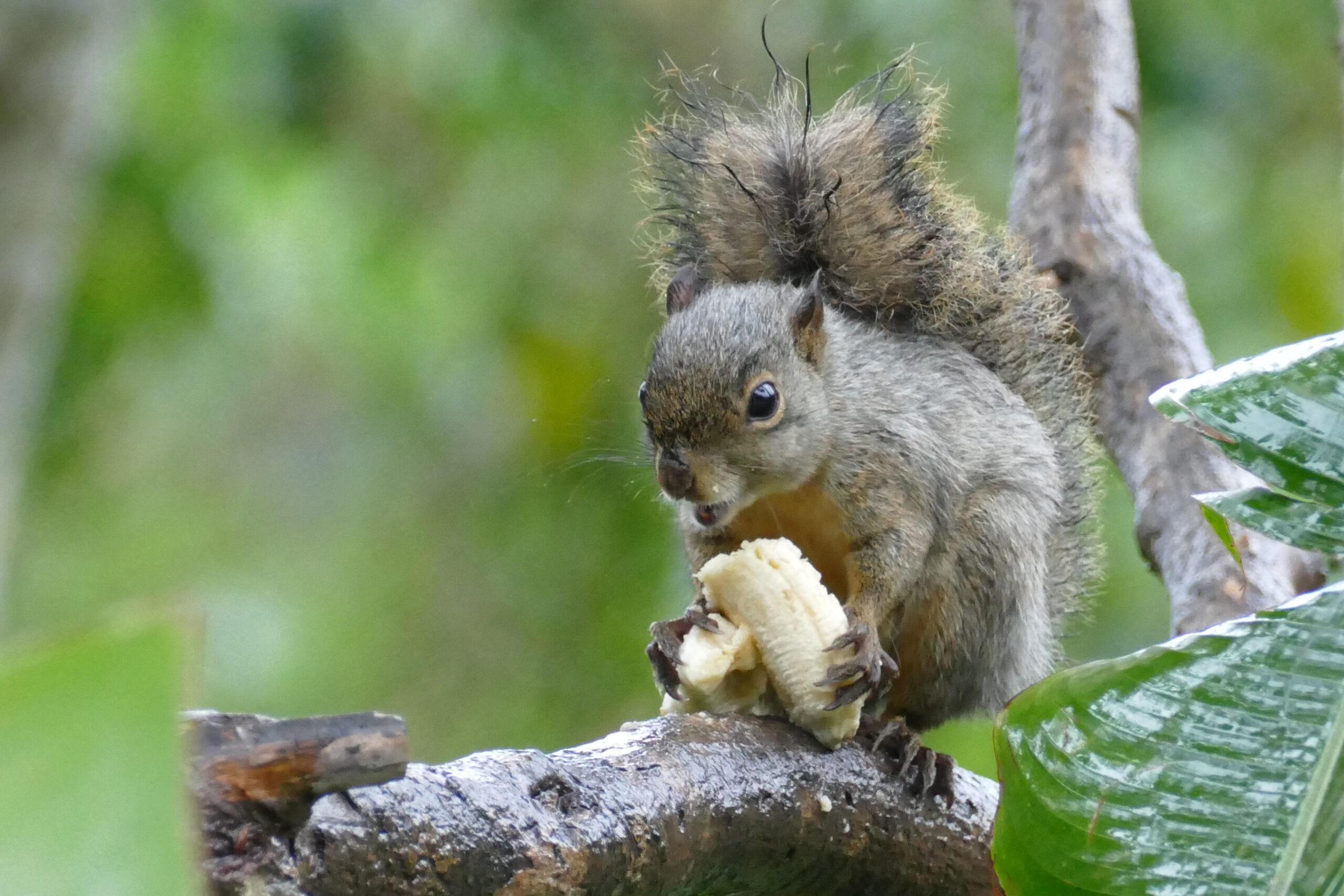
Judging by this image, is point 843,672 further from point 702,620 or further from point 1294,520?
point 1294,520

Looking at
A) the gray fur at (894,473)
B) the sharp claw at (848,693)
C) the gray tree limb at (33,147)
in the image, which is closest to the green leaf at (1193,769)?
the sharp claw at (848,693)

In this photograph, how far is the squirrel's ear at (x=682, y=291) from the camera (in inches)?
66.9

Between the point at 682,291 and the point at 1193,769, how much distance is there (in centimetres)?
104

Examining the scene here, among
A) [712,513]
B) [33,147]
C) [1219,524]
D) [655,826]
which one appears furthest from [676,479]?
[33,147]

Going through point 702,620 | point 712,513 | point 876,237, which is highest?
point 876,237

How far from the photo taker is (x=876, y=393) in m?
1.65

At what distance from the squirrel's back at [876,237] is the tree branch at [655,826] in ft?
1.92

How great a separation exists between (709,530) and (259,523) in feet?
8.36

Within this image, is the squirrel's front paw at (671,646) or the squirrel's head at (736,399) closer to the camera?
the squirrel's front paw at (671,646)

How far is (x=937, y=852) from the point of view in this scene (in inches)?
50.3

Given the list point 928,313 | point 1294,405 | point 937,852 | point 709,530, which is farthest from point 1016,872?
point 928,313

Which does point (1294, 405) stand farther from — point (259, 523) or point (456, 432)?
point (259, 523)

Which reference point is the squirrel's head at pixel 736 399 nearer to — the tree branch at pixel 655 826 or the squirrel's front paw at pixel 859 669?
the squirrel's front paw at pixel 859 669

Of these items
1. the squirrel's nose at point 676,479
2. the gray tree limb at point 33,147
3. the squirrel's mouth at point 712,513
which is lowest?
the squirrel's mouth at point 712,513
